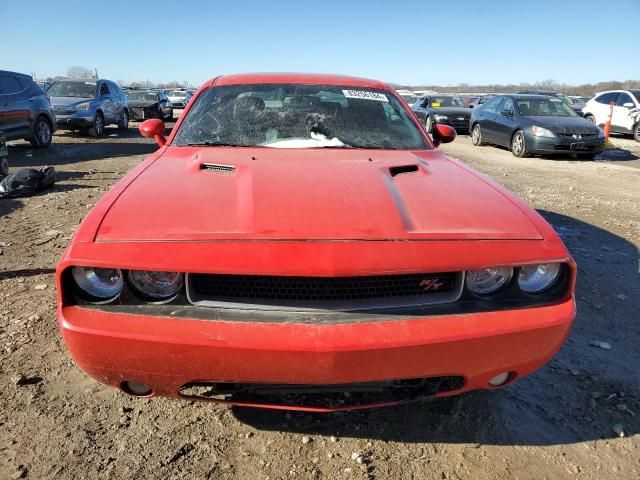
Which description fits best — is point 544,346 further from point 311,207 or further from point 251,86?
point 251,86

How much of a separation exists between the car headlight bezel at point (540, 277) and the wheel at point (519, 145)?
9.98m

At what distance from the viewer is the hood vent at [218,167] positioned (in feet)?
7.56

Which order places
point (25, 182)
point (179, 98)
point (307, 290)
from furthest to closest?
point (179, 98), point (25, 182), point (307, 290)

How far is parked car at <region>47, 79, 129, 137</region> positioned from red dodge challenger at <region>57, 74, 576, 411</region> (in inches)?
485

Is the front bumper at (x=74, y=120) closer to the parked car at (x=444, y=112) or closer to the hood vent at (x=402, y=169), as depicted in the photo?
the parked car at (x=444, y=112)

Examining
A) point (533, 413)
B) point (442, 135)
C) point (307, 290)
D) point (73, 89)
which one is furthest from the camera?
point (73, 89)

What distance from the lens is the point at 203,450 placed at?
199 cm

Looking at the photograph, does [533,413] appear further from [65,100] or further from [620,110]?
[620,110]

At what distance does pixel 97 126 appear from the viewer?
43.2 feet

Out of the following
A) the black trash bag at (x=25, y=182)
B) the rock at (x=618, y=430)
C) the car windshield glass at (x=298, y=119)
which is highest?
the car windshield glass at (x=298, y=119)

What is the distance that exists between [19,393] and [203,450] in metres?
1.02

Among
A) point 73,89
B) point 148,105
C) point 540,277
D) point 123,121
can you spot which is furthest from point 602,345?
point 148,105

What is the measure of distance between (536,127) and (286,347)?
10708mm

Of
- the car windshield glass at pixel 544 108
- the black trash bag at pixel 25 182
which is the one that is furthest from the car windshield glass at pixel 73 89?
the car windshield glass at pixel 544 108
